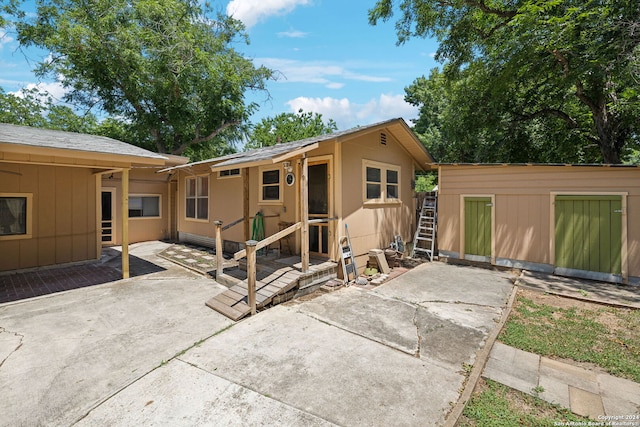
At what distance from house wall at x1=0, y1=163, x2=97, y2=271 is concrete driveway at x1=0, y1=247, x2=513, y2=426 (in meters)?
2.73

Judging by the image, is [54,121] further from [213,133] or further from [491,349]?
[491,349]

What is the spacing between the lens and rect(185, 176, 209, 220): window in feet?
33.8

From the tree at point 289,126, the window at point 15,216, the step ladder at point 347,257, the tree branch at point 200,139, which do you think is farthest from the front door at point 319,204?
the tree at point 289,126

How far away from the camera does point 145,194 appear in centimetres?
1153

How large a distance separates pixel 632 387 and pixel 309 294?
14.4ft

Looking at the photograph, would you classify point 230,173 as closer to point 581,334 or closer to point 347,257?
point 347,257

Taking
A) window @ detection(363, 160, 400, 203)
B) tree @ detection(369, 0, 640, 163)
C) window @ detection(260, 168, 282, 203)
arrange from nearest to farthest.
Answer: tree @ detection(369, 0, 640, 163) → window @ detection(363, 160, 400, 203) → window @ detection(260, 168, 282, 203)

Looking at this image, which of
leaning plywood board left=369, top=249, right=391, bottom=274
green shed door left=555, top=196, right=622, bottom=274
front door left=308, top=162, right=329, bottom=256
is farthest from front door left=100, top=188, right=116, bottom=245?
green shed door left=555, top=196, right=622, bottom=274

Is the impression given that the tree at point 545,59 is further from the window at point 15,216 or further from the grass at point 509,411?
the window at point 15,216

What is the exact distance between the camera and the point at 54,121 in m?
21.7

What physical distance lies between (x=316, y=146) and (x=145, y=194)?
29.7 ft

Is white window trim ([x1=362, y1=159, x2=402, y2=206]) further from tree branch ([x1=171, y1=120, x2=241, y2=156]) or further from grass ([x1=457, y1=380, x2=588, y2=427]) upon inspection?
tree branch ([x1=171, y1=120, x2=241, y2=156])

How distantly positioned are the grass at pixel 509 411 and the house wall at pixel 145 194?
1210cm

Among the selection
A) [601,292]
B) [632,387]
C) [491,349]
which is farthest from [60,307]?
[601,292]
